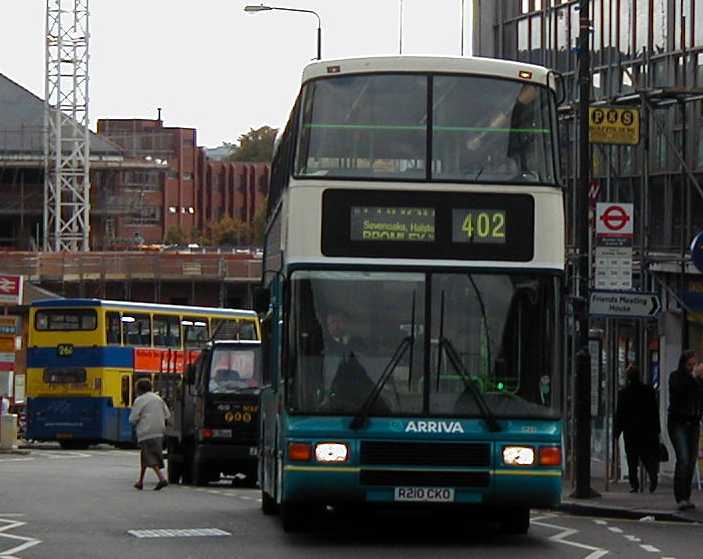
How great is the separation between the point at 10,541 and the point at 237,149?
14030 centimetres

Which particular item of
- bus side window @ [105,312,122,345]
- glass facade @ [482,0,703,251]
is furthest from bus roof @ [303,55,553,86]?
bus side window @ [105,312,122,345]

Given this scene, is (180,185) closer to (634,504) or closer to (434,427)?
(634,504)

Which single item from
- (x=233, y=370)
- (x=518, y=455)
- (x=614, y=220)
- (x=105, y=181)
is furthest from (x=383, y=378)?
(x=105, y=181)

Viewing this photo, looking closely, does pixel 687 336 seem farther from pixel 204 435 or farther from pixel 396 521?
pixel 396 521

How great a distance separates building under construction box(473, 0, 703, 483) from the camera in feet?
96.0

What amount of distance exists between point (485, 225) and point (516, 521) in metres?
3.15

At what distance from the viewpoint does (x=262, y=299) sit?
19891 millimetres

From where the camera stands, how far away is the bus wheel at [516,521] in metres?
18.9

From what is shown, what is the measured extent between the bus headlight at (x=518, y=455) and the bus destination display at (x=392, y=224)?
202 centimetres

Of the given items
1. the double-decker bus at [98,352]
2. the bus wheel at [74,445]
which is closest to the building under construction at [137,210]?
the bus wheel at [74,445]

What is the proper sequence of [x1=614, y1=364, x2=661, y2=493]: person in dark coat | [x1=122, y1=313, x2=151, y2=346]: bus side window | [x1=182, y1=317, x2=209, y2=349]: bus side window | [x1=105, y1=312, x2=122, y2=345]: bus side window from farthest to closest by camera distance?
[x1=182, y1=317, x2=209, y2=349]: bus side window, [x1=122, y1=313, x2=151, y2=346]: bus side window, [x1=105, y1=312, x2=122, y2=345]: bus side window, [x1=614, y1=364, x2=661, y2=493]: person in dark coat

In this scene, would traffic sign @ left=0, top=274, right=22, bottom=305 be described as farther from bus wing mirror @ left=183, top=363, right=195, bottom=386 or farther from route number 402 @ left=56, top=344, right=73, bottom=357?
bus wing mirror @ left=183, top=363, right=195, bottom=386

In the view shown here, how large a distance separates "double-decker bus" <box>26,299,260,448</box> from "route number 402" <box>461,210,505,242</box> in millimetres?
34479

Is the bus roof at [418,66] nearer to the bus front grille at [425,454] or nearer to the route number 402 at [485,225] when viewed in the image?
the route number 402 at [485,225]
